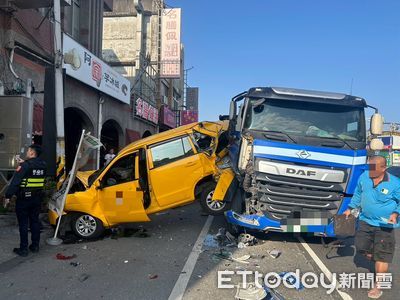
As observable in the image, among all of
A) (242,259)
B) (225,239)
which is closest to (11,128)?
(225,239)

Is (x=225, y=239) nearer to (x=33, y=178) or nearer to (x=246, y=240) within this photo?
(x=246, y=240)

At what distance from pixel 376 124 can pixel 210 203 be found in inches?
145

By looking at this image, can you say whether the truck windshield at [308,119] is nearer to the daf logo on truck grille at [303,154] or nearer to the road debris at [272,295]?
the daf logo on truck grille at [303,154]

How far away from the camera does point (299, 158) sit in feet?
22.1

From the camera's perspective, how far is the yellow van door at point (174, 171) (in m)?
8.27

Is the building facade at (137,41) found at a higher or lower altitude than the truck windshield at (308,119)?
higher

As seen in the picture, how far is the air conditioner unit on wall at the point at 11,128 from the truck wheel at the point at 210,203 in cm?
430

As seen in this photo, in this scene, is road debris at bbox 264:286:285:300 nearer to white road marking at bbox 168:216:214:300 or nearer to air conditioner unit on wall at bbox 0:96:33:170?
white road marking at bbox 168:216:214:300

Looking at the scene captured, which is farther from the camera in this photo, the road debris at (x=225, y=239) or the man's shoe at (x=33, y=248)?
the road debris at (x=225, y=239)

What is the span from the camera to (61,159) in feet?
31.2

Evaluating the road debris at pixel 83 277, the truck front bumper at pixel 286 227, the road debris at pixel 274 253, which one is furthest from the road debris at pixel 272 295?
the road debris at pixel 83 277

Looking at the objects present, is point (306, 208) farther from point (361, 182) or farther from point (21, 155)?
point (21, 155)

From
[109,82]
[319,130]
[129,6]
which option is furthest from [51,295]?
[129,6]

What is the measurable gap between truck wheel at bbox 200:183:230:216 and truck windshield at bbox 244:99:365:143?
190cm
